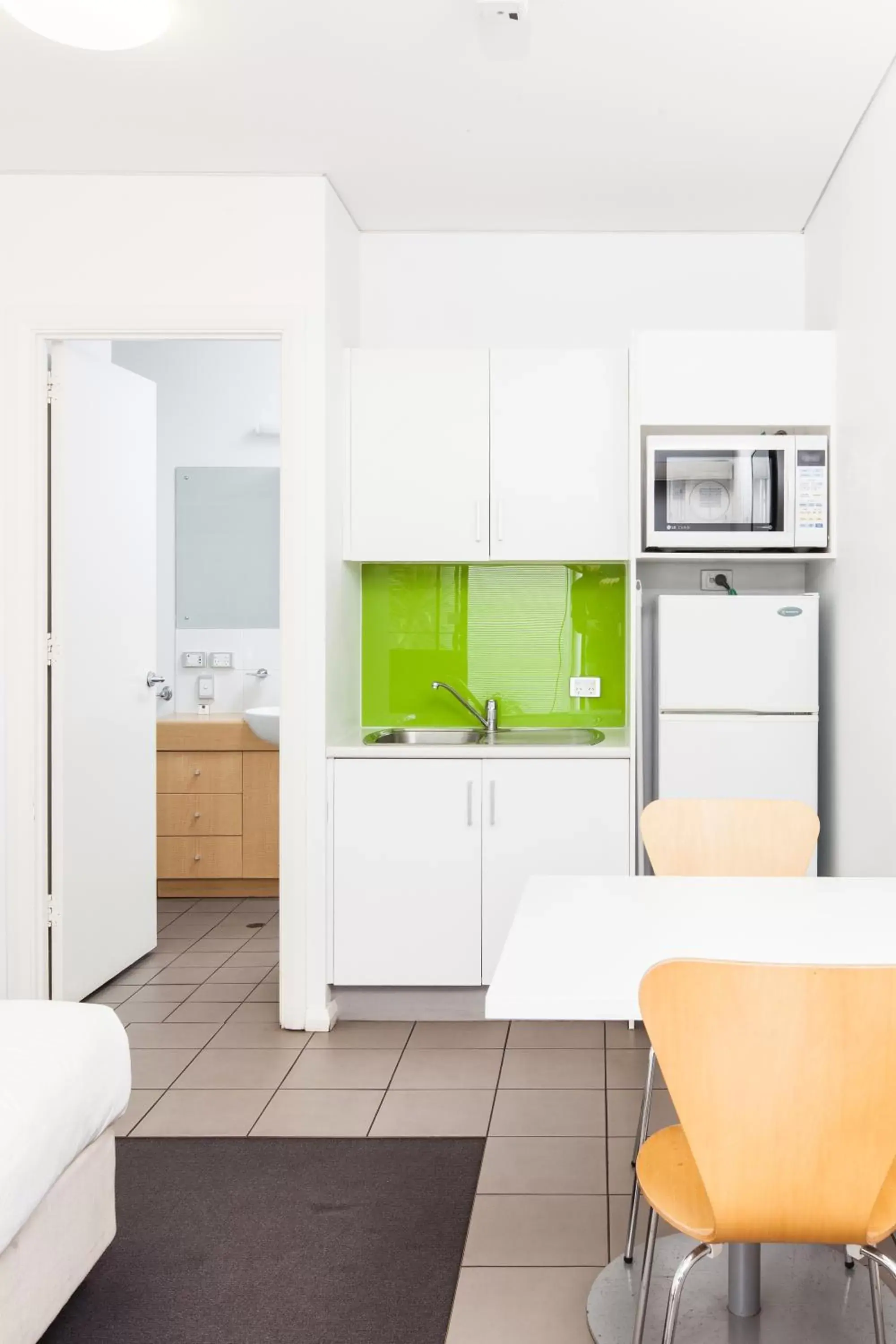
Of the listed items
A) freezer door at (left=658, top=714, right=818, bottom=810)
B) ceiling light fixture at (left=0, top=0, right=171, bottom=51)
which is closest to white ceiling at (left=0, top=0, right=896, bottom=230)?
ceiling light fixture at (left=0, top=0, right=171, bottom=51)

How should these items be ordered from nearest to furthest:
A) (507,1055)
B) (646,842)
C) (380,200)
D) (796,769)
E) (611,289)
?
1. (646,842)
2. (507,1055)
3. (796,769)
4. (380,200)
5. (611,289)

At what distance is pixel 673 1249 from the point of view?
2.01m

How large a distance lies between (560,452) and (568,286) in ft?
2.57

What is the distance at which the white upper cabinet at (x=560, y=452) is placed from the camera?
11.6 feet

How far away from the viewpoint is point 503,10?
243cm

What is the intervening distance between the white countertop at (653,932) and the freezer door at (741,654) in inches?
50.1

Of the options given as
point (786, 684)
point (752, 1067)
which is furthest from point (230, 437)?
point (752, 1067)

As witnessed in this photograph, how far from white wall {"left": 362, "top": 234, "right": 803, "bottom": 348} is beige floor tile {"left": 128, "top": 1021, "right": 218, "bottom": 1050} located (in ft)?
8.46

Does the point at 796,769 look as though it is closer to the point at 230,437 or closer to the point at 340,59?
the point at 340,59

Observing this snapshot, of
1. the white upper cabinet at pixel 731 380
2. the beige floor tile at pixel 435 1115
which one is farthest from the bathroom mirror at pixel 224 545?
the beige floor tile at pixel 435 1115

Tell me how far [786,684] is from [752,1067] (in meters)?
2.27

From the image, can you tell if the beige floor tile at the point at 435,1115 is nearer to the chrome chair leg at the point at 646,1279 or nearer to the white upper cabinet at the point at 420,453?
the chrome chair leg at the point at 646,1279

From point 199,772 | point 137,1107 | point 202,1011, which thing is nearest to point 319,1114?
point 137,1107

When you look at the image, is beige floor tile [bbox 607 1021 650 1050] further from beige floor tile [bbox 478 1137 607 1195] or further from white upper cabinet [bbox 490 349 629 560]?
white upper cabinet [bbox 490 349 629 560]
